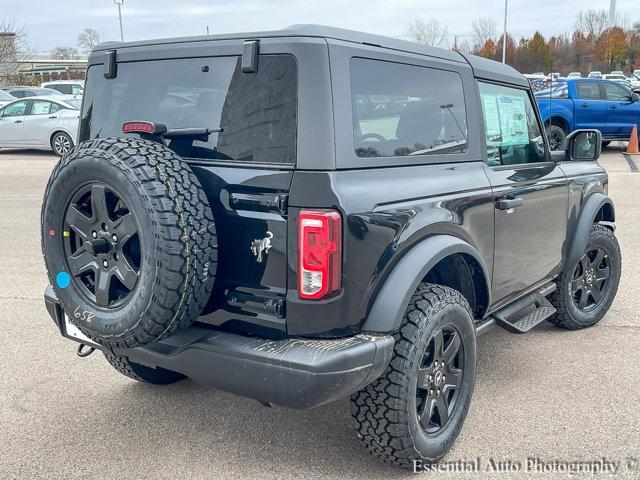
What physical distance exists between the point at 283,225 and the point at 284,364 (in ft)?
1.75

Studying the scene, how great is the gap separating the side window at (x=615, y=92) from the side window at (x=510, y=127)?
12.4 m

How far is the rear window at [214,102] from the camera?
2582mm

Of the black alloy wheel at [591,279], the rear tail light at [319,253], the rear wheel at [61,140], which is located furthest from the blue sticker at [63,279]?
the rear wheel at [61,140]

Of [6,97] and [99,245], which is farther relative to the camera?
[6,97]

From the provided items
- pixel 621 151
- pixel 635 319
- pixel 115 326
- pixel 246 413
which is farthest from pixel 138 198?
pixel 621 151

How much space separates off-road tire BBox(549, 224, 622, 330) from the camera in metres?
4.49

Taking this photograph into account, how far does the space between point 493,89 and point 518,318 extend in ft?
4.54

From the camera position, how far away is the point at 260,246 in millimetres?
2547

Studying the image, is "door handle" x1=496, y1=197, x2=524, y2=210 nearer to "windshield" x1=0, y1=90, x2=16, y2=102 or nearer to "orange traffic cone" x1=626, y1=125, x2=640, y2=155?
"orange traffic cone" x1=626, y1=125, x2=640, y2=155

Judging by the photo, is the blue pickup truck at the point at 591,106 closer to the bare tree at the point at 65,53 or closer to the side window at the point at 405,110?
the side window at the point at 405,110

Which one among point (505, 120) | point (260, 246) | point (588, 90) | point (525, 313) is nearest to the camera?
point (260, 246)

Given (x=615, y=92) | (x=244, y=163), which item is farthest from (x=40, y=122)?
(x=244, y=163)

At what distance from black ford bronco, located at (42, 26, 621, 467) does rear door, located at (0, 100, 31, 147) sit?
13.9m

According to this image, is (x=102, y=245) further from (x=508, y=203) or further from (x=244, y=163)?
(x=508, y=203)
